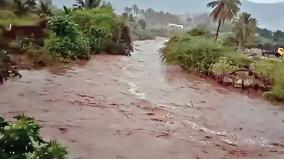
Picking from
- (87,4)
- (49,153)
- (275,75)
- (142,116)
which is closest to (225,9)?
(87,4)

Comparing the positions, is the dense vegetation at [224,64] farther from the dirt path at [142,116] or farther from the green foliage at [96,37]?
the green foliage at [96,37]

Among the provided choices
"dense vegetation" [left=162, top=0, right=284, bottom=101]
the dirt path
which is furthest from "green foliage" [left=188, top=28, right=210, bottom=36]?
the dirt path

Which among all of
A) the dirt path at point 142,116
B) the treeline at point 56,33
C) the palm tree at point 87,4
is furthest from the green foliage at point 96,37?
the dirt path at point 142,116

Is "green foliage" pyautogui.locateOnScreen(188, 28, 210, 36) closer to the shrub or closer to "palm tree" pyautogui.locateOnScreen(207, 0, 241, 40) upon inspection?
"palm tree" pyautogui.locateOnScreen(207, 0, 241, 40)

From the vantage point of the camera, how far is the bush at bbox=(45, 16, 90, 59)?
88.0ft

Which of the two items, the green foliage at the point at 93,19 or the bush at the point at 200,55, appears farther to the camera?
the green foliage at the point at 93,19

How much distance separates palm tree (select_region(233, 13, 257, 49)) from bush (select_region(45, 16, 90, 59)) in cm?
2619

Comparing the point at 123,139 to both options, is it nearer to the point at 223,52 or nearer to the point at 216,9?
the point at 223,52

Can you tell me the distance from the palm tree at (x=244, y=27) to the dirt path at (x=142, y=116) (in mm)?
29758

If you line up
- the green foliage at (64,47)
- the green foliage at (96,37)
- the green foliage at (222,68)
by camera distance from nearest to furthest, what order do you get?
the green foliage at (222,68)
the green foliage at (64,47)
the green foliage at (96,37)

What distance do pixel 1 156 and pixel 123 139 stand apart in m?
7.00

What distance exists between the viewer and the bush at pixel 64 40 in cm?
2683

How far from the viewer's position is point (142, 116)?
14.3 meters

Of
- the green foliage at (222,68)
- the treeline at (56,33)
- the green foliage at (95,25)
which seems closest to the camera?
the treeline at (56,33)
